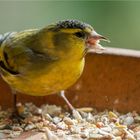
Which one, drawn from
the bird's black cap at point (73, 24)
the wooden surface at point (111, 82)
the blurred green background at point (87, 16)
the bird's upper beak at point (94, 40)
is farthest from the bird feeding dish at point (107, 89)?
the blurred green background at point (87, 16)

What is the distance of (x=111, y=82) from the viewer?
15.9 feet

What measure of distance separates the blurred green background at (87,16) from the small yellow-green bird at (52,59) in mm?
2389

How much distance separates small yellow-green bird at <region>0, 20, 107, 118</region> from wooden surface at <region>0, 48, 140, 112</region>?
0.12 metres

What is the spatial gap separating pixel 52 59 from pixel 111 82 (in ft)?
1.19

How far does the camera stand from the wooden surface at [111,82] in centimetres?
480

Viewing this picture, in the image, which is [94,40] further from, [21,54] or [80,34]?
[21,54]

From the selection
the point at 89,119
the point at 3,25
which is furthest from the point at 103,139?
the point at 3,25

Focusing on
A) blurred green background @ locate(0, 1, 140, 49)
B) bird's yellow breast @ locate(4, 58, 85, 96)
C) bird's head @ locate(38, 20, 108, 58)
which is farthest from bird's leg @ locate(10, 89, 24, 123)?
blurred green background @ locate(0, 1, 140, 49)

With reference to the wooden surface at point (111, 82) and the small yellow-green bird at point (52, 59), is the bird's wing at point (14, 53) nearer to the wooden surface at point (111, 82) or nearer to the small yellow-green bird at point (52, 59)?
the small yellow-green bird at point (52, 59)

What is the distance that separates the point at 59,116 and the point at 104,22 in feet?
8.23

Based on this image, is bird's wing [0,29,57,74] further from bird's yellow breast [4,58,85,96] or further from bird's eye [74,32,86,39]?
bird's eye [74,32,86,39]

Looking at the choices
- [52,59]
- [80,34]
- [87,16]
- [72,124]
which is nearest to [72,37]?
[80,34]

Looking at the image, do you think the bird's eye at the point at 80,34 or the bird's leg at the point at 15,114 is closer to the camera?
the bird's eye at the point at 80,34

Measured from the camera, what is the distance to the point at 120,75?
484 cm
